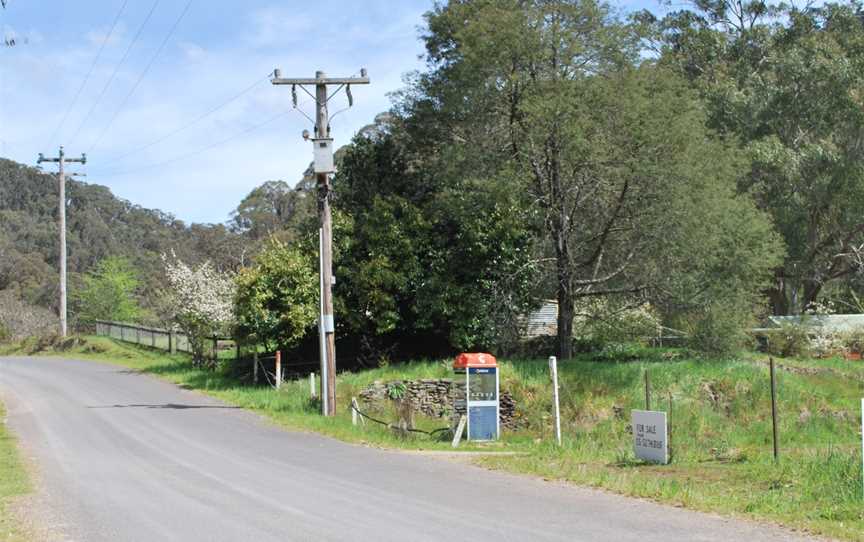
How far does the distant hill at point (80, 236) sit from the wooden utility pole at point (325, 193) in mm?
42962

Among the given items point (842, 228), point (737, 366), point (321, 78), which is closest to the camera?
point (321, 78)

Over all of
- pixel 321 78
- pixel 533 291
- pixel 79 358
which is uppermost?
pixel 321 78

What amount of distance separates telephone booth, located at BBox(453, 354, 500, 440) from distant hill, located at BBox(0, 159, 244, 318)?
47.6 m

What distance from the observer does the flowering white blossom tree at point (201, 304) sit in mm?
35875

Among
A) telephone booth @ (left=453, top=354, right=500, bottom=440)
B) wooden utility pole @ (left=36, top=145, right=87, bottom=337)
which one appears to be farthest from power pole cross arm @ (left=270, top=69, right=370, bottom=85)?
wooden utility pole @ (left=36, top=145, right=87, bottom=337)

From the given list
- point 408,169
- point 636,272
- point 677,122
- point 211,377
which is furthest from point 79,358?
point 677,122

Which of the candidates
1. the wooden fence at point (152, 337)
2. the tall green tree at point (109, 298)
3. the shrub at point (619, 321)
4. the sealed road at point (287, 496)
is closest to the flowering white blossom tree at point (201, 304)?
the wooden fence at point (152, 337)

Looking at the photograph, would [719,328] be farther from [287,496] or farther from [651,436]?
[287,496]

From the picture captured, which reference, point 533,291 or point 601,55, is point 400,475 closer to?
point 533,291

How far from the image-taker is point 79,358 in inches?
1843

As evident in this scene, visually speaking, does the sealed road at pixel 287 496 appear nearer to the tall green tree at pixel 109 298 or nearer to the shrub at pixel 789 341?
the shrub at pixel 789 341

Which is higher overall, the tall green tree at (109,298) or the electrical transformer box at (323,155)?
the electrical transformer box at (323,155)

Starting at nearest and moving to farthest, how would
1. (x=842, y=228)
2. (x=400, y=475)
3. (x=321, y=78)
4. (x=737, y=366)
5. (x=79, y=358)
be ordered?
(x=400, y=475), (x=321, y=78), (x=737, y=366), (x=842, y=228), (x=79, y=358)

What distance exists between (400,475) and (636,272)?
59.1 ft
